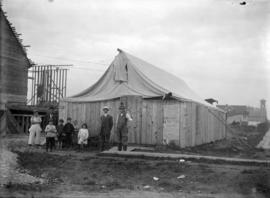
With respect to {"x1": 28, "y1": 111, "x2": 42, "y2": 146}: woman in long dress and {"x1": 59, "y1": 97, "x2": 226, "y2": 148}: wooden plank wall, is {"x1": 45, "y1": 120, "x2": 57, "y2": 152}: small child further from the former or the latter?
{"x1": 59, "y1": 97, "x2": 226, "y2": 148}: wooden plank wall

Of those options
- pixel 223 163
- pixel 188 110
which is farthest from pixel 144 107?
pixel 223 163

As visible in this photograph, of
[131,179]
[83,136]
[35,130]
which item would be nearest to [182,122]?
[83,136]

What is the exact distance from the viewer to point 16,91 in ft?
81.3

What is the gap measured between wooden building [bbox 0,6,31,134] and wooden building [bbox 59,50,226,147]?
7638 millimetres

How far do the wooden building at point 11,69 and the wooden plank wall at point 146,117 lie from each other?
7.63m

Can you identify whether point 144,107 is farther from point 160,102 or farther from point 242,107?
point 242,107

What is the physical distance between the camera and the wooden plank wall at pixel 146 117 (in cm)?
1473

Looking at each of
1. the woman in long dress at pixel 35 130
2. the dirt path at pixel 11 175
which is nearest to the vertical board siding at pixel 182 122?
the woman in long dress at pixel 35 130

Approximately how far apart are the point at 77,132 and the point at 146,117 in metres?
2.97

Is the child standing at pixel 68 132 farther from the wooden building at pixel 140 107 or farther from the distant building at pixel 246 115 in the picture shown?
the distant building at pixel 246 115

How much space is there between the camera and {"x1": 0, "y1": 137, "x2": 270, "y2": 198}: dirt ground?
291 inches

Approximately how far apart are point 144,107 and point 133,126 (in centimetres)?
92

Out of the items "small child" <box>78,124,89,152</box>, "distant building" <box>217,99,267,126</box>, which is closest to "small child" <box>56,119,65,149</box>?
"small child" <box>78,124,89,152</box>

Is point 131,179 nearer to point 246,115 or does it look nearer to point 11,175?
point 11,175
